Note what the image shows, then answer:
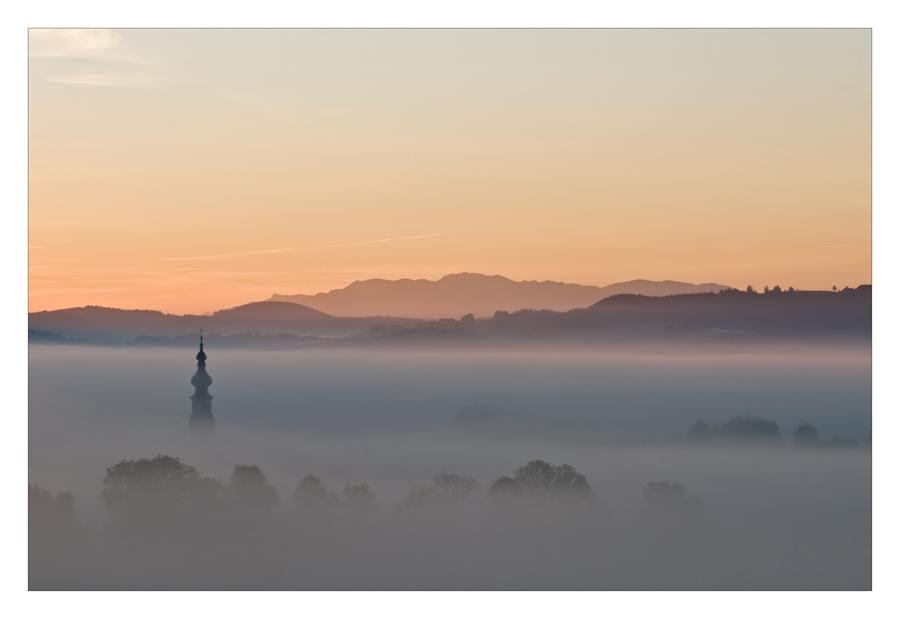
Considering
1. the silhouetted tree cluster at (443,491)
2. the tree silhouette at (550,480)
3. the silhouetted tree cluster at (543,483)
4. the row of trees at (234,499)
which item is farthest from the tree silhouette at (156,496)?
the tree silhouette at (550,480)

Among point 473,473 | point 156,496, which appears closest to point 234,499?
point 156,496

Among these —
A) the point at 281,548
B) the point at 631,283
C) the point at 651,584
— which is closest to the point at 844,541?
the point at 651,584

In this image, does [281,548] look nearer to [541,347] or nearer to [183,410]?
[183,410]

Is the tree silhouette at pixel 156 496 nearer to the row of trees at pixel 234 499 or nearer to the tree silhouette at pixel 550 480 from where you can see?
the row of trees at pixel 234 499

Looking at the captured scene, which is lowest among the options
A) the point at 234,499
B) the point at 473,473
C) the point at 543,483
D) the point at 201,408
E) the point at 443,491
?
the point at 234,499

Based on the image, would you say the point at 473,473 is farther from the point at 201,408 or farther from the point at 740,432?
the point at 201,408
